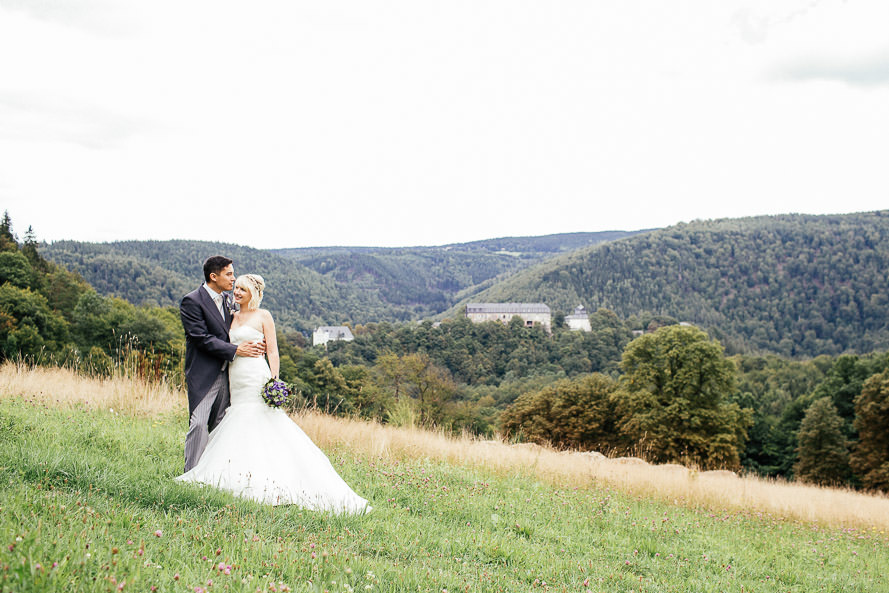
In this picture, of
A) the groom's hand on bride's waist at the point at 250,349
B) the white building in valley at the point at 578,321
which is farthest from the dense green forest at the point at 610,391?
the white building in valley at the point at 578,321

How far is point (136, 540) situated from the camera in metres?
3.52

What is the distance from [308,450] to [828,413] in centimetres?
4101

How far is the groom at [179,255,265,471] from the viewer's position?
19.6ft

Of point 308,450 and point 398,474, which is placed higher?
point 308,450

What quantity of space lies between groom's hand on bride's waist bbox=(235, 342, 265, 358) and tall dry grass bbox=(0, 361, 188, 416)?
3804mm

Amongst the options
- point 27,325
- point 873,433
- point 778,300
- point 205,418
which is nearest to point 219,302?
point 205,418

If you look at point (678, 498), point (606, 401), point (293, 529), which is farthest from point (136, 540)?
point (606, 401)

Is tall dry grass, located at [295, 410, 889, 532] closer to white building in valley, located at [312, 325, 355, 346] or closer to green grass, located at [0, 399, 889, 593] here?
green grass, located at [0, 399, 889, 593]

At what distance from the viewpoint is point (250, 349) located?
6145 mm

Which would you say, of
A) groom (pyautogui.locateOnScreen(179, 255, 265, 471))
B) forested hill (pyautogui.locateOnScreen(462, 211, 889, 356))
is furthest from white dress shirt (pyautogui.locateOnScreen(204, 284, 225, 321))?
forested hill (pyautogui.locateOnScreen(462, 211, 889, 356))

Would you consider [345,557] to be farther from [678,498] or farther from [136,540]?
[678,498]

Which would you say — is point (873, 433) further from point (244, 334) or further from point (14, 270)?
point (14, 270)

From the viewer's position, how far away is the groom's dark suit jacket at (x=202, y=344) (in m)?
5.99

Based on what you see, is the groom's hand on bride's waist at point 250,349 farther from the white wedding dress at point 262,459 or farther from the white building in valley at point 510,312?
the white building in valley at point 510,312
